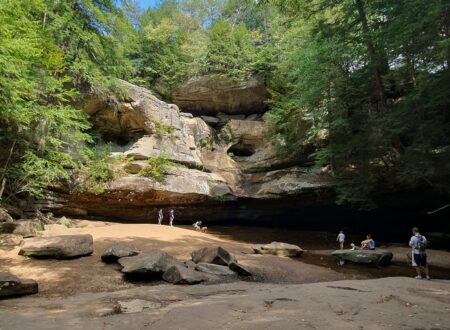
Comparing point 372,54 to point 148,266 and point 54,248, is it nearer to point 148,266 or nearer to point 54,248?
point 148,266

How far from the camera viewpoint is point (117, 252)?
10.8 metres

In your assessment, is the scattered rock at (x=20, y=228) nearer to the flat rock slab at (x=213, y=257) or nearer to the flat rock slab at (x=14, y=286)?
the flat rock slab at (x=14, y=286)

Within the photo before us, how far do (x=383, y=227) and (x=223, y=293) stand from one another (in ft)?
77.1

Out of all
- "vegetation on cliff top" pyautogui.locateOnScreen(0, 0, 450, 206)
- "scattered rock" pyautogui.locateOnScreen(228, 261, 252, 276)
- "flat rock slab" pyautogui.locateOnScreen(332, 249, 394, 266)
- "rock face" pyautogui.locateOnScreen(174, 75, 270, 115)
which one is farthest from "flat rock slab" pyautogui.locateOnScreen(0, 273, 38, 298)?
"rock face" pyautogui.locateOnScreen(174, 75, 270, 115)

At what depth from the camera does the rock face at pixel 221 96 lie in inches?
1143

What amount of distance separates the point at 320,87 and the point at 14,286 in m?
17.1

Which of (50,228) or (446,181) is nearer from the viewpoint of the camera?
(50,228)

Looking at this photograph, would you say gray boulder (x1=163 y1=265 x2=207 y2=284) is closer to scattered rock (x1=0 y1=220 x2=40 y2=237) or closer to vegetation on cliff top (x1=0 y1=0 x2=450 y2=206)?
scattered rock (x1=0 y1=220 x2=40 y2=237)

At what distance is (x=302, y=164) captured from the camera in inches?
937

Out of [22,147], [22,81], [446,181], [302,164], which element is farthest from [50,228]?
[446,181]

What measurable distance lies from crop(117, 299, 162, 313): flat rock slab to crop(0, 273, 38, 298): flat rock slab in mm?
2667

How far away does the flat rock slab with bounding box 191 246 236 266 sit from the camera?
36.1 ft

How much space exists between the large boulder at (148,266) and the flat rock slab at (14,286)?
7.76ft

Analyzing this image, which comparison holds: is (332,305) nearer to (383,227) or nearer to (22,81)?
(22,81)
